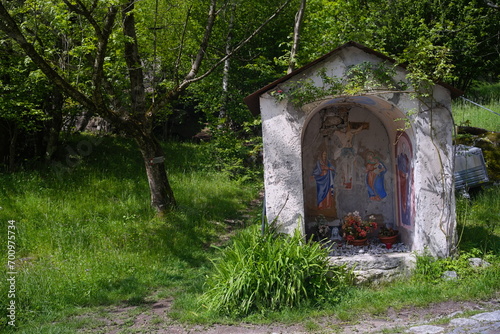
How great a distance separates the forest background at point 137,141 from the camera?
6.99 metres

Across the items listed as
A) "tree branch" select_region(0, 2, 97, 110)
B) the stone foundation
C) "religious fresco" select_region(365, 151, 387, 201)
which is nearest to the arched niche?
"religious fresco" select_region(365, 151, 387, 201)

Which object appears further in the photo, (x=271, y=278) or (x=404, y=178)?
(x=404, y=178)

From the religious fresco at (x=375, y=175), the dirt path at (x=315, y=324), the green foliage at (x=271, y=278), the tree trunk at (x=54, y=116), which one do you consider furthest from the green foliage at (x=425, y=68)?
the tree trunk at (x=54, y=116)

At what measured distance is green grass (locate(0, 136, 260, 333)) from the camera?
6727 mm

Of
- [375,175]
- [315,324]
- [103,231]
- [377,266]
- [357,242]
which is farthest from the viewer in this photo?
[103,231]

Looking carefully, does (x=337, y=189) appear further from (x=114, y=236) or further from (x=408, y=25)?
(x=408, y=25)

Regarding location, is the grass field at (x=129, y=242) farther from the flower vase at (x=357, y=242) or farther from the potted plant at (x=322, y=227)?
the potted plant at (x=322, y=227)

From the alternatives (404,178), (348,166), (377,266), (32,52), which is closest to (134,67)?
(32,52)

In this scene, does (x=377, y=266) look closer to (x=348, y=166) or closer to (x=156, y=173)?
(x=348, y=166)

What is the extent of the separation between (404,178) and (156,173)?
5.30 metres

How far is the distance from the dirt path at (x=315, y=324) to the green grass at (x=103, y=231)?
29.2 inches

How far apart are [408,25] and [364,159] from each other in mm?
10646

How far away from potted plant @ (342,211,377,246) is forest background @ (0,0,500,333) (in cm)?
170

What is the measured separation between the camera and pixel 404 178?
782 centimetres
